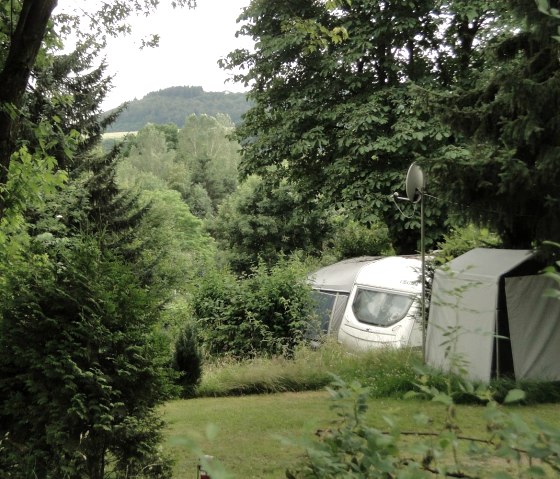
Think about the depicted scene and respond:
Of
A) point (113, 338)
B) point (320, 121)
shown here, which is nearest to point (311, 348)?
point (320, 121)

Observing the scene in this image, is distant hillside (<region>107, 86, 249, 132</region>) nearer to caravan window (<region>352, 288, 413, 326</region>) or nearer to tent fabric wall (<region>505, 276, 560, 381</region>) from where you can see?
caravan window (<region>352, 288, 413, 326</region>)

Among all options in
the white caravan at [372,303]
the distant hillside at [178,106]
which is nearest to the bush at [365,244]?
the white caravan at [372,303]

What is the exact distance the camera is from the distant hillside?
438 feet

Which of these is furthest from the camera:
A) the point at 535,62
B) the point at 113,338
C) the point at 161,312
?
the point at 535,62

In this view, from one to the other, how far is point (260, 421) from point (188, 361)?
2950mm

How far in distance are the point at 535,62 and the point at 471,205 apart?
2.12 metres

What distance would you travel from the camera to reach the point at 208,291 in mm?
15062

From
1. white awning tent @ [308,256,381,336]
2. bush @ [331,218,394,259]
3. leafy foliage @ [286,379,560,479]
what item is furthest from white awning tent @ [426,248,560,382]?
bush @ [331,218,394,259]

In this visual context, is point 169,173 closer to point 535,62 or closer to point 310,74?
point 310,74

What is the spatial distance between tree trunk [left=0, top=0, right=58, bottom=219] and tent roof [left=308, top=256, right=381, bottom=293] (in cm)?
1040

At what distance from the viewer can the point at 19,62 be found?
5.31 m

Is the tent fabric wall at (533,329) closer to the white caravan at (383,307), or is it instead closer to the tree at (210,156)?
the white caravan at (383,307)

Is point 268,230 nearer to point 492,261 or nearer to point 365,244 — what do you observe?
point 365,244

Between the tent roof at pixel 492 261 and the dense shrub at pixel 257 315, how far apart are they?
476cm
